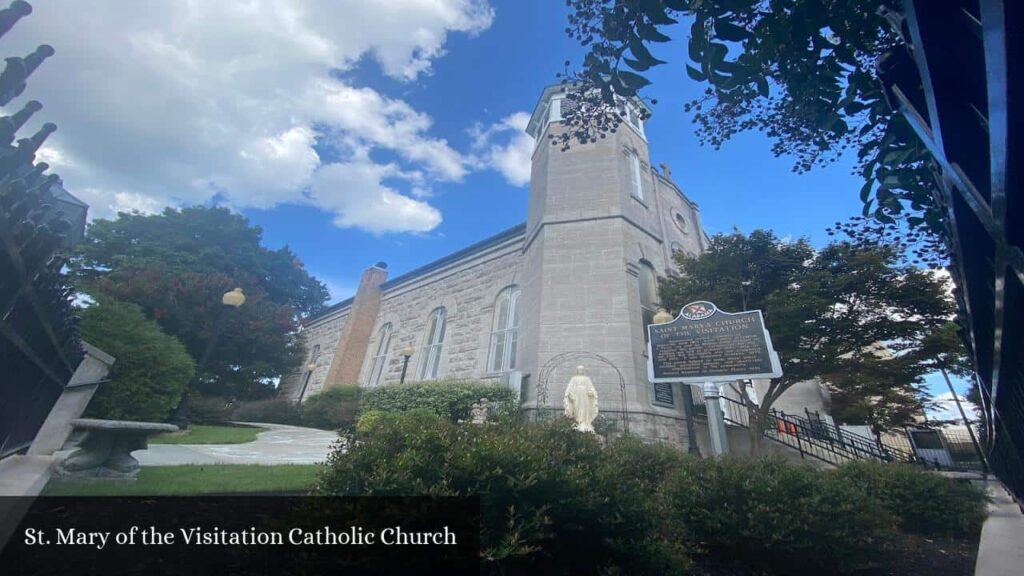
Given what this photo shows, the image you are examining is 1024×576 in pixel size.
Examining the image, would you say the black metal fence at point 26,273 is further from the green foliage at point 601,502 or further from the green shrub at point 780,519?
the green shrub at point 780,519

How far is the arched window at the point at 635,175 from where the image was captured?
1507 centimetres

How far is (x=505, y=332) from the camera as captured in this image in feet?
48.0

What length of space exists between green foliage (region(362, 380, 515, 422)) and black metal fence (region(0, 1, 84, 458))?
794 cm

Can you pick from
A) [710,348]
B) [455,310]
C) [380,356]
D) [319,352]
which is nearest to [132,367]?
[455,310]

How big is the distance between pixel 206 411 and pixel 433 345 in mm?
8370

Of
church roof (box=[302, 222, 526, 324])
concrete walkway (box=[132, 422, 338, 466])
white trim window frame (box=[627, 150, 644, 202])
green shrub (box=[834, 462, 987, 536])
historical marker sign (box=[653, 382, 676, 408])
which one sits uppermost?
white trim window frame (box=[627, 150, 644, 202])

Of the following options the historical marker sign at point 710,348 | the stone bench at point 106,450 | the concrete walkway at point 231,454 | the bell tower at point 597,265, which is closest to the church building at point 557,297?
the bell tower at point 597,265

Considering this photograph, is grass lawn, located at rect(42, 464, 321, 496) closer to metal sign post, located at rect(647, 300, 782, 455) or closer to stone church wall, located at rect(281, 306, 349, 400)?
metal sign post, located at rect(647, 300, 782, 455)

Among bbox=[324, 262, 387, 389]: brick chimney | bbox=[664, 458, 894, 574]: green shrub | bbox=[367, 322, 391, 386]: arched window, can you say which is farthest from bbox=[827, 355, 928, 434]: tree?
bbox=[324, 262, 387, 389]: brick chimney

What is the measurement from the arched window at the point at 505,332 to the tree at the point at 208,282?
1053cm

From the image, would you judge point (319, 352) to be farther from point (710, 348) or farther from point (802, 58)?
point (802, 58)

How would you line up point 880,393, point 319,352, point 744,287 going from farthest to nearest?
point 319,352
point 880,393
point 744,287

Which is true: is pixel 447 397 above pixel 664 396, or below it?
below

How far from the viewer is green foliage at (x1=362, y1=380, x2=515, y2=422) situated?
11.3 meters
